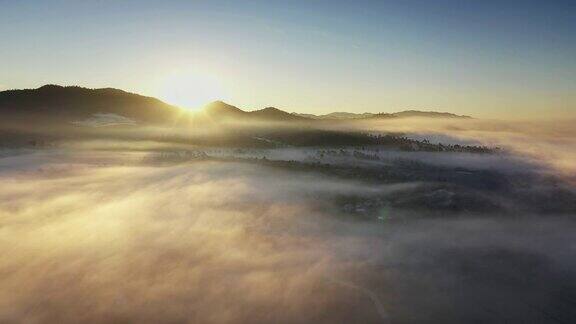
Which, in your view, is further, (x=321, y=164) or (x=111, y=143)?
(x=111, y=143)

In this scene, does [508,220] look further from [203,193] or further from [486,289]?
[203,193]

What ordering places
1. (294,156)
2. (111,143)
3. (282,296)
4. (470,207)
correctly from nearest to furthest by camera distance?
(282,296) < (470,207) < (294,156) < (111,143)

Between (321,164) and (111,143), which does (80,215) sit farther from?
(111,143)

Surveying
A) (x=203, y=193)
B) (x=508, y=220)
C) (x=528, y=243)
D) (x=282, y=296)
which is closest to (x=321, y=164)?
(x=203, y=193)

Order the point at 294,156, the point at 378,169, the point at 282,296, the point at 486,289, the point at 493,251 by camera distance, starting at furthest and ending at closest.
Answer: the point at 294,156 < the point at 378,169 < the point at 493,251 < the point at 486,289 < the point at 282,296

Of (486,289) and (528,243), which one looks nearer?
(486,289)

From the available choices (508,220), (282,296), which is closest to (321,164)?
(508,220)

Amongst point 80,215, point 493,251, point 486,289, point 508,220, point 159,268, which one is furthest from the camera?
point 508,220

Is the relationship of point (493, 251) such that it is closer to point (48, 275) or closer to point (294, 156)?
point (48, 275)

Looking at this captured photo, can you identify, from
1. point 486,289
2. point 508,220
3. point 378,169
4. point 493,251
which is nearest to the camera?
point 486,289
